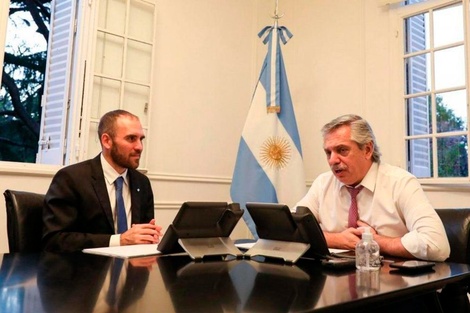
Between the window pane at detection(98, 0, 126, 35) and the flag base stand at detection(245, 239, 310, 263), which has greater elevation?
the window pane at detection(98, 0, 126, 35)

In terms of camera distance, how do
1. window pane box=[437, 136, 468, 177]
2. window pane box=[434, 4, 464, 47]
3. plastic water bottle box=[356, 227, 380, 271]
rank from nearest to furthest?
plastic water bottle box=[356, 227, 380, 271]
window pane box=[437, 136, 468, 177]
window pane box=[434, 4, 464, 47]

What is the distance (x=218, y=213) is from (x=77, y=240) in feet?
2.04

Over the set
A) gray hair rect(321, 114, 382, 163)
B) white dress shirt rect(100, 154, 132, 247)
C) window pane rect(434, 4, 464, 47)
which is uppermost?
window pane rect(434, 4, 464, 47)

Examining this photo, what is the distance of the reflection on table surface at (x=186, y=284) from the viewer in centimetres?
69

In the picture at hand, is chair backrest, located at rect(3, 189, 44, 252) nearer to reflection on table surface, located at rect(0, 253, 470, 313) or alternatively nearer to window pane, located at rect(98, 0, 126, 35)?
reflection on table surface, located at rect(0, 253, 470, 313)

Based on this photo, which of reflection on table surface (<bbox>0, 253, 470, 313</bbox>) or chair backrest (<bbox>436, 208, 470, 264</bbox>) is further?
chair backrest (<bbox>436, 208, 470, 264</bbox>)

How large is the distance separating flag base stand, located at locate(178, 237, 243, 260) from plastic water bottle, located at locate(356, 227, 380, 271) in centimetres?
37

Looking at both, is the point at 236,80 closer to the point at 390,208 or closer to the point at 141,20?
the point at 141,20

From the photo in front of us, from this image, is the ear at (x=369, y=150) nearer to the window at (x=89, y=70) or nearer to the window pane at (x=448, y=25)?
the window pane at (x=448, y=25)

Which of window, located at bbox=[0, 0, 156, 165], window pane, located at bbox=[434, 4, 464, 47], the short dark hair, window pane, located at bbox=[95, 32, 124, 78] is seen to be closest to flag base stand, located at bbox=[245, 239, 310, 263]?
the short dark hair

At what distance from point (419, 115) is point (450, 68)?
36 cm

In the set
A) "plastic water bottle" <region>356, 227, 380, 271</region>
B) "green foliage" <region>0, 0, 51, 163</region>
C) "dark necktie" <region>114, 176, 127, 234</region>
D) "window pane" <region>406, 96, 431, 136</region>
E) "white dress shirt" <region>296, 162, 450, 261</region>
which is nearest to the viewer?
"plastic water bottle" <region>356, 227, 380, 271</region>

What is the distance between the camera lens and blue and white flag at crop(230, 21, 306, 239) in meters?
3.23

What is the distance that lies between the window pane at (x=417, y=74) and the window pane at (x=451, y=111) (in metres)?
0.15
